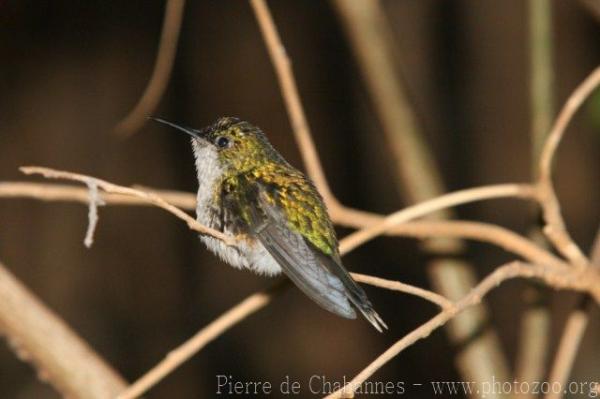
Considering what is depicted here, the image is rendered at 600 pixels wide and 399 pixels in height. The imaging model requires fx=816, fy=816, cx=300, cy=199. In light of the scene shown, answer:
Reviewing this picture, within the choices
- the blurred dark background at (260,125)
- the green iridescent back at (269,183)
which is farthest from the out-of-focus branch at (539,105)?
the blurred dark background at (260,125)

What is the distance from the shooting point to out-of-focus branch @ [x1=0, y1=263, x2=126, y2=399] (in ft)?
6.02

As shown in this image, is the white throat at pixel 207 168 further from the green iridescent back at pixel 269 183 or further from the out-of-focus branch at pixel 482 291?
the out-of-focus branch at pixel 482 291

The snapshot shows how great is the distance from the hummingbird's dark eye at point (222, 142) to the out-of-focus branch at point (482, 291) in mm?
968

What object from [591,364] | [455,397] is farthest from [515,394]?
[591,364]

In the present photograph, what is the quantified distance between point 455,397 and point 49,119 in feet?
9.41

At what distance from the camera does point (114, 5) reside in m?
5.02

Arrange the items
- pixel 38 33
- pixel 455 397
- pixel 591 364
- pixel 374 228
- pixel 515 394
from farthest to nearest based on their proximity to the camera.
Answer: pixel 38 33
pixel 591 364
pixel 455 397
pixel 515 394
pixel 374 228

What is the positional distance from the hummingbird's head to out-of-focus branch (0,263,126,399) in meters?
0.71

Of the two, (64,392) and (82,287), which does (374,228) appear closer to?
(64,392)

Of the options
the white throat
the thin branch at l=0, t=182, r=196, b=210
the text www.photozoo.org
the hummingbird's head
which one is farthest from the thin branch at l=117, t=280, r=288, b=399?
the text www.photozoo.org

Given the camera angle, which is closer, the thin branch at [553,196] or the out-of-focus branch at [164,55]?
the thin branch at [553,196]

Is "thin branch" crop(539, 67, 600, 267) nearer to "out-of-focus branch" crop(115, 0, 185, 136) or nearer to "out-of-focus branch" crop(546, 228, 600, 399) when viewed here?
"out-of-focus branch" crop(546, 228, 600, 399)

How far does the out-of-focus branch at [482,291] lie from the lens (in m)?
1.34

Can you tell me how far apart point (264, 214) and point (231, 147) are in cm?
38
